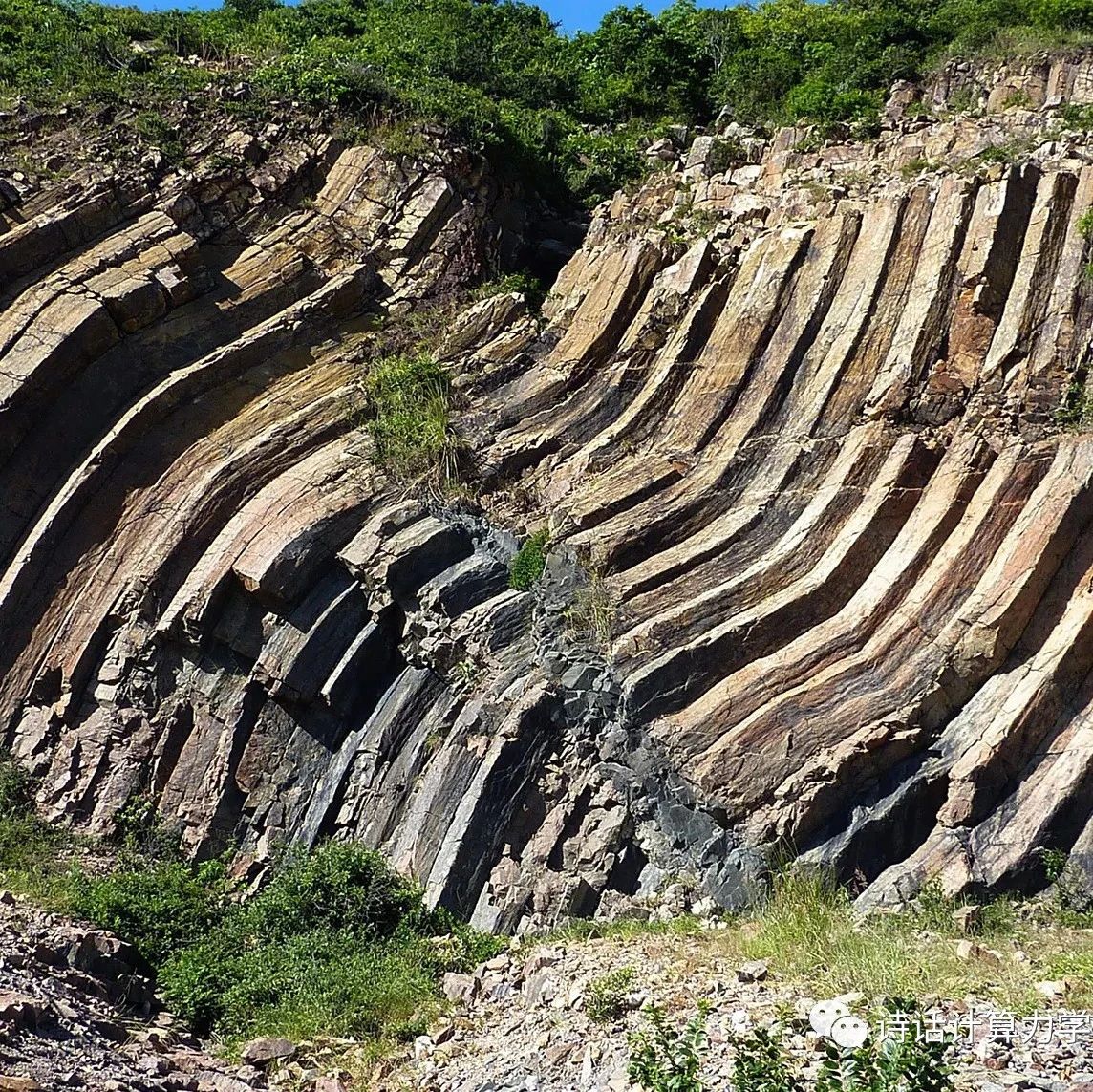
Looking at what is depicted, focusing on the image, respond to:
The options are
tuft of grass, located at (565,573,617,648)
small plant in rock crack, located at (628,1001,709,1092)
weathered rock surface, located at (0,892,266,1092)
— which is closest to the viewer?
small plant in rock crack, located at (628,1001,709,1092)

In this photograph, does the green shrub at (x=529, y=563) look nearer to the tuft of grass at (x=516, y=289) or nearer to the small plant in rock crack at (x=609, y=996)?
the tuft of grass at (x=516, y=289)

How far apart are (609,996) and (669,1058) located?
5.66 feet

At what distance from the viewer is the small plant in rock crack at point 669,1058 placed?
6.36 metres

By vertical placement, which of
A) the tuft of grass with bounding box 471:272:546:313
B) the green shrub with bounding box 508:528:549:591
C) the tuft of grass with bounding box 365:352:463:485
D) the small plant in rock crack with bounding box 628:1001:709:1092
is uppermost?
the tuft of grass with bounding box 471:272:546:313

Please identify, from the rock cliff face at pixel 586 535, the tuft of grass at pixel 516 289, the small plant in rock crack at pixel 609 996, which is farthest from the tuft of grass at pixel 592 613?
the tuft of grass at pixel 516 289

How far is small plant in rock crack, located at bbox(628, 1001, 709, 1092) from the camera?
6.36 m

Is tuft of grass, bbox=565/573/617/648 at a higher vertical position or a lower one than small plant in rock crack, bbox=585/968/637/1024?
higher

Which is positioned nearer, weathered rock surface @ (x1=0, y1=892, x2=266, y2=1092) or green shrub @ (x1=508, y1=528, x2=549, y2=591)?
weathered rock surface @ (x1=0, y1=892, x2=266, y2=1092)

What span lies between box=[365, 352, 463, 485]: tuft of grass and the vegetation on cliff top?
5.14 m

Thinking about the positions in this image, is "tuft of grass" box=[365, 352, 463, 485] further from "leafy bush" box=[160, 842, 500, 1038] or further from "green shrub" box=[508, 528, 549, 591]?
"leafy bush" box=[160, 842, 500, 1038]

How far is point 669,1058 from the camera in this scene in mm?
6758

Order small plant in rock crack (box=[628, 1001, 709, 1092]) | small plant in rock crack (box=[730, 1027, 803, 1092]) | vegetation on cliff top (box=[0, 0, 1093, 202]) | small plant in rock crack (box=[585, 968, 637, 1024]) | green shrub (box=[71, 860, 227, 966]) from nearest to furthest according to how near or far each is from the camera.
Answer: small plant in rock crack (box=[730, 1027, 803, 1092])
small plant in rock crack (box=[628, 1001, 709, 1092])
small plant in rock crack (box=[585, 968, 637, 1024])
green shrub (box=[71, 860, 227, 966])
vegetation on cliff top (box=[0, 0, 1093, 202])

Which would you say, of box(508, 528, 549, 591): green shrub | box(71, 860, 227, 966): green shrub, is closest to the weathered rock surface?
box(71, 860, 227, 966): green shrub

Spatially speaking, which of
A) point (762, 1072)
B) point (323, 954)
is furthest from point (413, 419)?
point (762, 1072)
